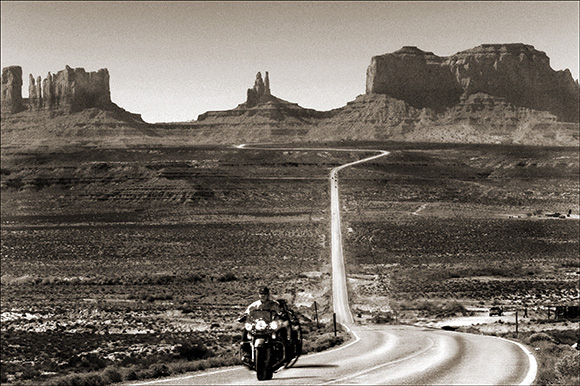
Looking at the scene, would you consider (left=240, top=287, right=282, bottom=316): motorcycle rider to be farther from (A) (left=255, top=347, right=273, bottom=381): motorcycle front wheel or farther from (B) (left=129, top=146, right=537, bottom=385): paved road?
(B) (left=129, top=146, right=537, bottom=385): paved road

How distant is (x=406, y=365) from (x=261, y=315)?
18.1 m

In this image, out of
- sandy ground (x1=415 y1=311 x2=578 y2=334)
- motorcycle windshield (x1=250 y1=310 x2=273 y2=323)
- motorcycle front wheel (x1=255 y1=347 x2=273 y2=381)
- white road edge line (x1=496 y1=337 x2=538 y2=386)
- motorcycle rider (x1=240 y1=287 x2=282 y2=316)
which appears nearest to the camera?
motorcycle front wheel (x1=255 y1=347 x2=273 y2=381)

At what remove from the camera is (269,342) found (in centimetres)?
588

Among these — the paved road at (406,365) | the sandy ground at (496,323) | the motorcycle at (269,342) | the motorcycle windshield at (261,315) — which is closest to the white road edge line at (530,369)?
the paved road at (406,365)

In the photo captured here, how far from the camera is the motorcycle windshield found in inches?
235

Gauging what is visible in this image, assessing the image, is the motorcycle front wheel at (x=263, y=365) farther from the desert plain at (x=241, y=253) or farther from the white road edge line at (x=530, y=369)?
the white road edge line at (x=530, y=369)

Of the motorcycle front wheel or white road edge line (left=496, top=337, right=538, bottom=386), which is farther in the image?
white road edge line (left=496, top=337, right=538, bottom=386)

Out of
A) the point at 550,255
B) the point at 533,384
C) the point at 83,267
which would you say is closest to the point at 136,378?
the point at 533,384

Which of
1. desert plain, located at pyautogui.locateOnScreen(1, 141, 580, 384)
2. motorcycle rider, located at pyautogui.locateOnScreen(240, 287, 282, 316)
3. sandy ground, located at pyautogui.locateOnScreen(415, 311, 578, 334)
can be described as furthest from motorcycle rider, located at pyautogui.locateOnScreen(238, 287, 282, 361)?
sandy ground, located at pyautogui.locateOnScreen(415, 311, 578, 334)

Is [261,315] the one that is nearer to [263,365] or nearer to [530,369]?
[263,365]

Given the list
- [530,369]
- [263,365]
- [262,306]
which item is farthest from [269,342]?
[530,369]

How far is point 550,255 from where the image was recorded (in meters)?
81.2

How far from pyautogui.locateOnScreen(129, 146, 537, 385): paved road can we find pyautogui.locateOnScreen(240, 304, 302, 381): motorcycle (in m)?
8.70

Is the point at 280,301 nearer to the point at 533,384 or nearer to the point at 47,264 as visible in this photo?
the point at 533,384
